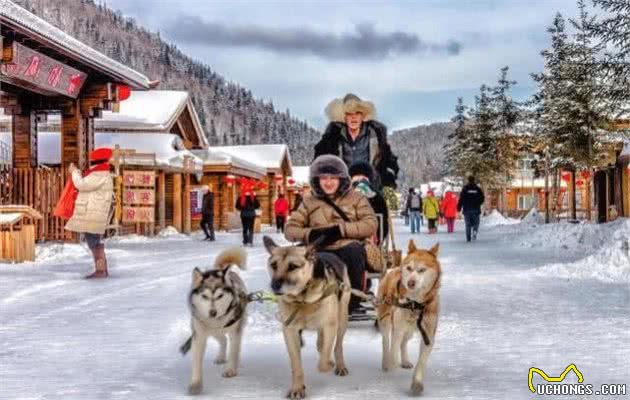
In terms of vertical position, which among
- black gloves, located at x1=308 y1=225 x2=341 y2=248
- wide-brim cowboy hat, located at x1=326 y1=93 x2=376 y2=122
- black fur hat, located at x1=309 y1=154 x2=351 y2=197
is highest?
wide-brim cowboy hat, located at x1=326 y1=93 x2=376 y2=122

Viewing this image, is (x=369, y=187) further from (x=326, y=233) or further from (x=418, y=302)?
(x=418, y=302)

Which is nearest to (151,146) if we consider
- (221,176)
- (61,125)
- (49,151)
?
(49,151)

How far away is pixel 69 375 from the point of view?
17.3 feet

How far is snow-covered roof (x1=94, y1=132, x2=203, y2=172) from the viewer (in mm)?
24250

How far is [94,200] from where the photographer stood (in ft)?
37.6

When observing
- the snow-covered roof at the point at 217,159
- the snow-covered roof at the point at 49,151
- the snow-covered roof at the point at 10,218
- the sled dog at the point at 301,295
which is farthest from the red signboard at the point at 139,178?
the sled dog at the point at 301,295

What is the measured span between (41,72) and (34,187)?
3.72 meters

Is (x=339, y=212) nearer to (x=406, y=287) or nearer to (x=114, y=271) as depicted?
(x=406, y=287)

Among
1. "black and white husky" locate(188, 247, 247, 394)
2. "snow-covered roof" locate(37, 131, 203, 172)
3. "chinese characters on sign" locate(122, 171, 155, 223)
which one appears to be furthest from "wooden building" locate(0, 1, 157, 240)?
"black and white husky" locate(188, 247, 247, 394)

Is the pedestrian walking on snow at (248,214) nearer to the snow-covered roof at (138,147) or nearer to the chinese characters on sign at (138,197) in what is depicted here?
the chinese characters on sign at (138,197)

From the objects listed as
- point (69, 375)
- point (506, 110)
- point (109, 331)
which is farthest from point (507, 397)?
point (506, 110)

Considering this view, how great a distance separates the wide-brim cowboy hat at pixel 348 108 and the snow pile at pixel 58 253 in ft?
28.4

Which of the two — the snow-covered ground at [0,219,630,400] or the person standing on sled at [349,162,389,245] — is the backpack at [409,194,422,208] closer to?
the snow-covered ground at [0,219,630,400]

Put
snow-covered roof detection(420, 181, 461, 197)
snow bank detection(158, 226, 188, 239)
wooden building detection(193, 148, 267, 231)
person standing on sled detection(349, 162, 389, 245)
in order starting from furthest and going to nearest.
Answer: snow-covered roof detection(420, 181, 461, 197) → wooden building detection(193, 148, 267, 231) → snow bank detection(158, 226, 188, 239) → person standing on sled detection(349, 162, 389, 245)
